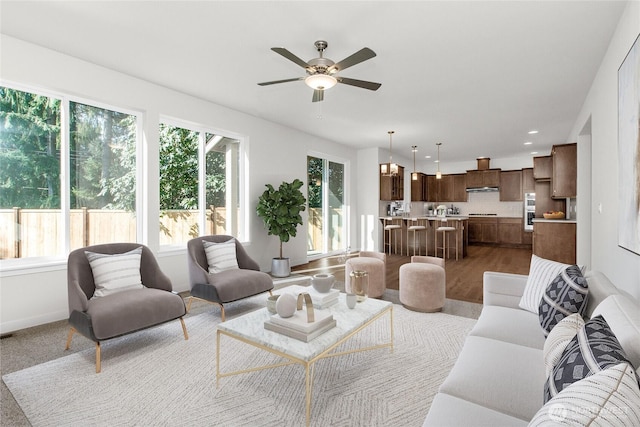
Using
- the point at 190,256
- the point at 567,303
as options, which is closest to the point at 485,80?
the point at 567,303

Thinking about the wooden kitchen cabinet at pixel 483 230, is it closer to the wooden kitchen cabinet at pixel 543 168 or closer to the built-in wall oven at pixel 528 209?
the built-in wall oven at pixel 528 209

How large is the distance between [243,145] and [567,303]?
16.1ft

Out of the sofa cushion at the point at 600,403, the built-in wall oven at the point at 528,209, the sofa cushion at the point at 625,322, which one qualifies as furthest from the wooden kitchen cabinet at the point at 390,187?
the sofa cushion at the point at 600,403

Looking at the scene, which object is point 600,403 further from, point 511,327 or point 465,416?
point 511,327

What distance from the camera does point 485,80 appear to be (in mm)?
3893

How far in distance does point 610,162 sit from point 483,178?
296 inches

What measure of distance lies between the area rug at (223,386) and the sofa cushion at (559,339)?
79 centimetres

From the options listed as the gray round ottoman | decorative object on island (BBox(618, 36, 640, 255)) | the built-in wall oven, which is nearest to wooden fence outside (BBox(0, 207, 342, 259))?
the gray round ottoman

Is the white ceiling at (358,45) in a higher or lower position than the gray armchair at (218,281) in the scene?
higher

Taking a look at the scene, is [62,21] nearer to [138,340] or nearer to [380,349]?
[138,340]

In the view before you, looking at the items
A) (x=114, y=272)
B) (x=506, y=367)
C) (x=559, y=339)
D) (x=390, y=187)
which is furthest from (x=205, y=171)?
(x=390, y=187)

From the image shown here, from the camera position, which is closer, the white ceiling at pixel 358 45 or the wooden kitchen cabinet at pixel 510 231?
the white ceiling at pixel 358 45

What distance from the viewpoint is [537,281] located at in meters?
2.28

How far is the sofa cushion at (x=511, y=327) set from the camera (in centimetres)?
187
